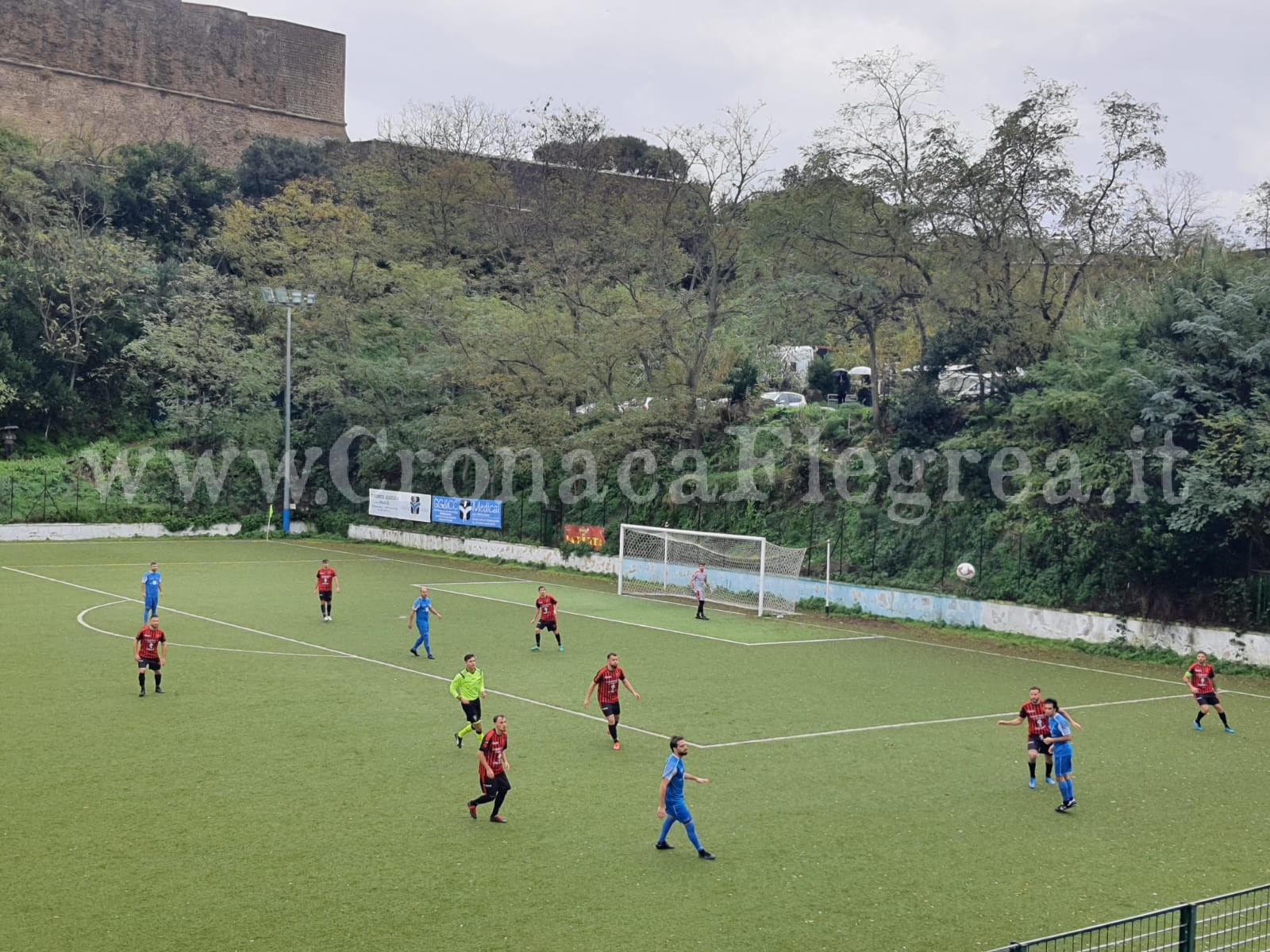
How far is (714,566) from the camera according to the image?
41906 mm

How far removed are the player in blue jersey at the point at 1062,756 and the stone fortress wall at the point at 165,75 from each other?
8369cm

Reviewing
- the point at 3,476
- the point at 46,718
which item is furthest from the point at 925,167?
the point at 3,476

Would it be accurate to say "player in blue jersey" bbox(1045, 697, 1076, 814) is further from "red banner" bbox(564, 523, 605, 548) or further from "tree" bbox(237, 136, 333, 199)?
"tree" bbox(237, 136, 333, 199)

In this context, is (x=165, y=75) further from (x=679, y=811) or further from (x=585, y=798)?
(x=679, y=811)

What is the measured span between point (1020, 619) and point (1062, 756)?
17.7 m

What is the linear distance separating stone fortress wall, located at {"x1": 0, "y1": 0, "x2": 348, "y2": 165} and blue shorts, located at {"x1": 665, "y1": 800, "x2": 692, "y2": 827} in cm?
8339

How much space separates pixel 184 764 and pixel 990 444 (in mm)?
28240

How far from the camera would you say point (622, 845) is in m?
14.8

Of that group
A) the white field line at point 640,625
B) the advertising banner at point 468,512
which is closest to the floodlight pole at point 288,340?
the advertising banner at point 468,512

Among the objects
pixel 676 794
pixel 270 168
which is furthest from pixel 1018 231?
pixel 270 168

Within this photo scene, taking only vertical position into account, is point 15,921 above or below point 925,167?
below

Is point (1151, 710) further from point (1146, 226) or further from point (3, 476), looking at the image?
point (3, 476)

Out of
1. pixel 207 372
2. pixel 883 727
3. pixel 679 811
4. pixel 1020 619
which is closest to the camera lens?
pixel 679 811

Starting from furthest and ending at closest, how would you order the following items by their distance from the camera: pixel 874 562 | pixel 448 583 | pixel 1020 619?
pixel 448 583, pixel 874 562, pixel 1020 619
